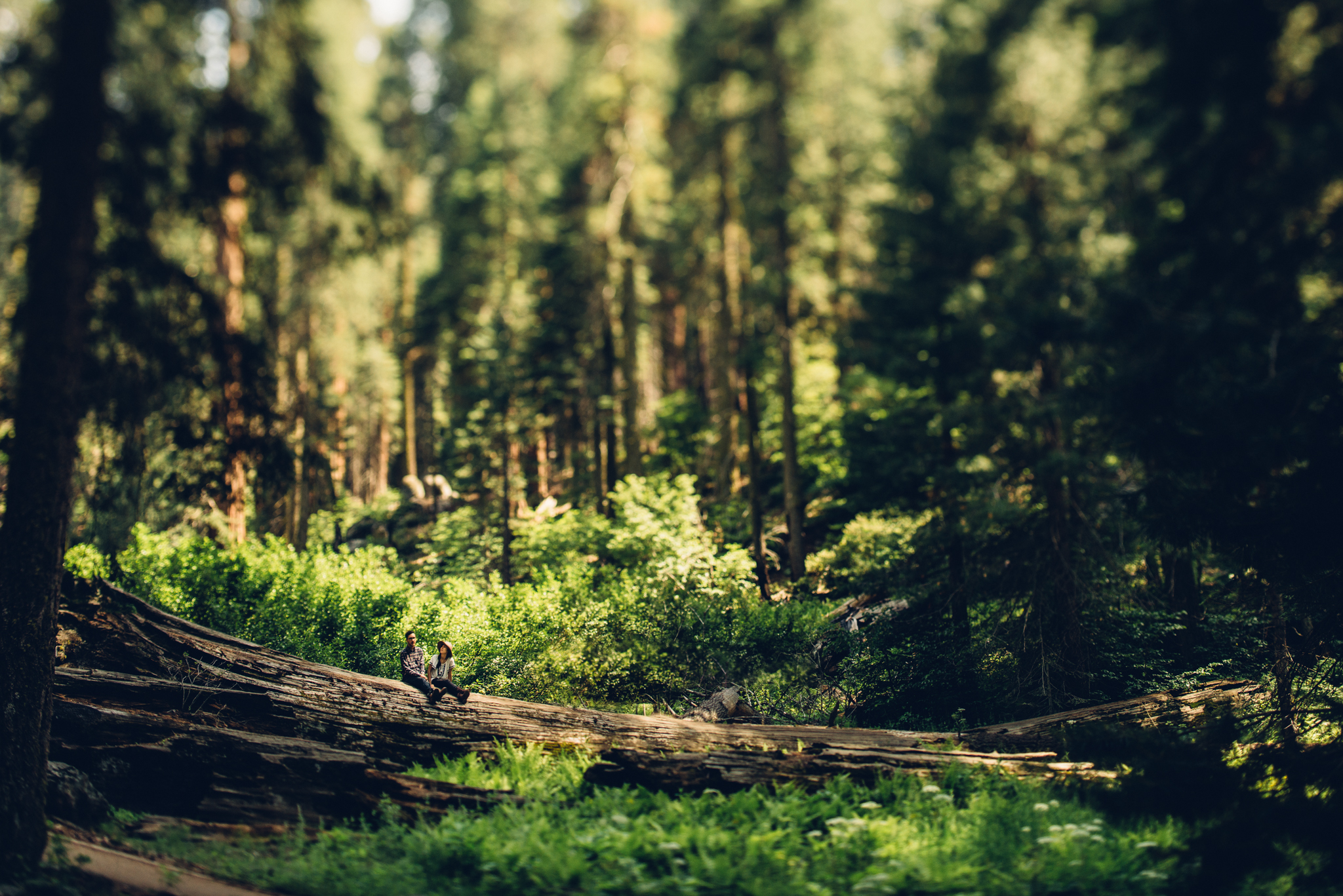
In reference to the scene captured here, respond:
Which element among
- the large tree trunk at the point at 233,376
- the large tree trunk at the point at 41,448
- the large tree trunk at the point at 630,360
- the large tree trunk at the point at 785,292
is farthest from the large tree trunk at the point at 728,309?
the large tree trunk at the point at 41,448

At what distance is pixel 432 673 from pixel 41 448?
6319 mm

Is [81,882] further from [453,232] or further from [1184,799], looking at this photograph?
[453,232]

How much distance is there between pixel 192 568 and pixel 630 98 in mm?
18269

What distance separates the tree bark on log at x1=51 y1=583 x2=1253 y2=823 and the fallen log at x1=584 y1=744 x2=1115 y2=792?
20 millimetres

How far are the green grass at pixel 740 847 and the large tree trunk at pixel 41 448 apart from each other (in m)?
1.67

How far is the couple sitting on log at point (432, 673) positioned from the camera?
33.8 ft

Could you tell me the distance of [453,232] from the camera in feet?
109

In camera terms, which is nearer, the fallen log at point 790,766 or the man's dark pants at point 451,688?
the fallen log at point 790,766

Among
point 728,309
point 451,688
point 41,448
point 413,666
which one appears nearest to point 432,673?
point 413,666

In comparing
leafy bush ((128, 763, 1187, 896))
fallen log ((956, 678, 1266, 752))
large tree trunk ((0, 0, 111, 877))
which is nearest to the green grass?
leafy bush ((128, 763, 1187, 896))

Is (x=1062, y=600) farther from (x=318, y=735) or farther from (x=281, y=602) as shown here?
(x=281, y=602)

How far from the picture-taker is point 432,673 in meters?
11.3

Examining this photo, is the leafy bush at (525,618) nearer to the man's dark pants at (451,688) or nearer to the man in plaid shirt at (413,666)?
the man in plaid shirt at (413,666)

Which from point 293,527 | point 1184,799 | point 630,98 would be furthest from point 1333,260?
point 293,527
